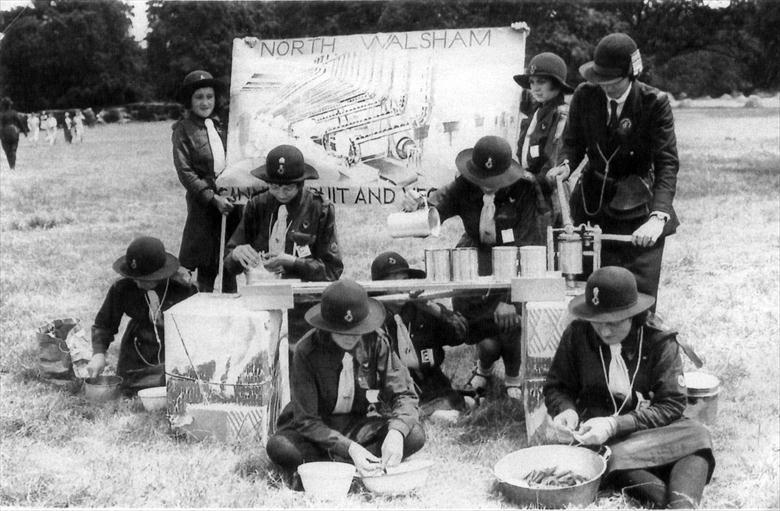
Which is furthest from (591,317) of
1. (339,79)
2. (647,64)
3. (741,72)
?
(741,72)

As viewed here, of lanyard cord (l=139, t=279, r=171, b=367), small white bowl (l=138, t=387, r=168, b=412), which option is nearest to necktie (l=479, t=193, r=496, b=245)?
lanyard cord (l=139, t=279, r=171, b=367)

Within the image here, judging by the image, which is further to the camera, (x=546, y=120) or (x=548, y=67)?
(x=546, y=120)

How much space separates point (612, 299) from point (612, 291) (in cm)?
5

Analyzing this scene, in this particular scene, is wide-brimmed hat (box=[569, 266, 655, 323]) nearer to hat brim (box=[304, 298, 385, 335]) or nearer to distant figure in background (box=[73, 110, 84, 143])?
hat brim (box=[304, 298, 385, 335])

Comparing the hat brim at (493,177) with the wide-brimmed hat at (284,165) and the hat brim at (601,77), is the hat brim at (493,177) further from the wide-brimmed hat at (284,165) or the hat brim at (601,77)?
the wide-brimmed hat at (284,165)

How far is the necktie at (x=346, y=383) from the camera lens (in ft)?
16.9

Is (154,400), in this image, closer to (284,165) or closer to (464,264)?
(284,165)

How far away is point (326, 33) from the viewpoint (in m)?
33.1

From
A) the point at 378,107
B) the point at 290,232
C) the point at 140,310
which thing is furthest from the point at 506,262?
the point at 140,310

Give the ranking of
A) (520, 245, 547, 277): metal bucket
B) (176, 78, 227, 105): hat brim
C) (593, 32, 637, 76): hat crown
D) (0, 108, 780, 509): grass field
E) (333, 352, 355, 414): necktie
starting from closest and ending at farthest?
(0, 108, 780, 509): grass field < (333, 352, 355, 414): necktie < (593, 32, 637, 76): hat crown < (520, 245, 547, 277): metal bucket < (176, 78, 227, 105): hat brim

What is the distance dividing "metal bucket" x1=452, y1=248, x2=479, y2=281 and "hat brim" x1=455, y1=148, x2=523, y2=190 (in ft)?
2.10

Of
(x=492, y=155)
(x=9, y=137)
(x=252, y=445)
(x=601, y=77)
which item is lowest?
(x=252, y=445)

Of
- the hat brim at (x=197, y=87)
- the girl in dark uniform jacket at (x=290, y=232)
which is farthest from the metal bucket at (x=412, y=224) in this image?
the hat brim at (x=197, y=87)

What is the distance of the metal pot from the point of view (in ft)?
14.8
